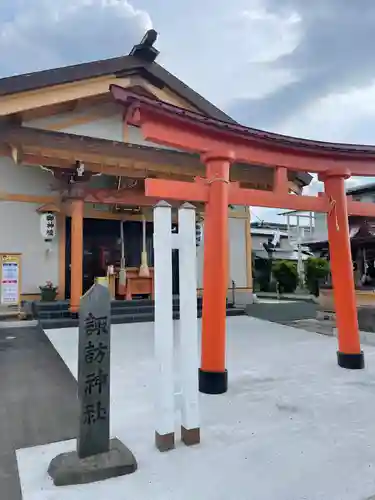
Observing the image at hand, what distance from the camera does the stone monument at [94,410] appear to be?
2158 mm

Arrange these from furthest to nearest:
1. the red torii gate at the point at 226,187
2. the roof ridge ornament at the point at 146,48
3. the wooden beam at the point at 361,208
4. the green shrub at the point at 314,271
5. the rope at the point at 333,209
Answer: the green shrub at the point at 314,271
the roof ridge ornament at the point at 146,48
the wooden beam at the point at 361,208
the rope at the point at 333,209
the red torii gate at the point at 226,187

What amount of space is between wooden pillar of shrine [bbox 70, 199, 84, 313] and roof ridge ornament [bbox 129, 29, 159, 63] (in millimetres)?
3407

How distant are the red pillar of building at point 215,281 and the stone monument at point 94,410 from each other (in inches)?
60.1

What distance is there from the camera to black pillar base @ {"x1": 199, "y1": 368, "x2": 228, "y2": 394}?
369 centimetres

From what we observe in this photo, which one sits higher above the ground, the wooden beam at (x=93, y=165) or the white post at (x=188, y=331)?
the wooden beam at (x=93, y=165)

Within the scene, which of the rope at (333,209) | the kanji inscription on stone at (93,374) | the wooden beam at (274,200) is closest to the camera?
the kanji inscription on stone at (93,374)

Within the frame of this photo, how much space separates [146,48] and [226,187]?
547cm

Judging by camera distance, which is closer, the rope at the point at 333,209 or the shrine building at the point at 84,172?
the rope at the point at 333,209

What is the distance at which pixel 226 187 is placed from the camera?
397 centimetres

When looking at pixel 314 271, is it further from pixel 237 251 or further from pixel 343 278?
pixel 343 278

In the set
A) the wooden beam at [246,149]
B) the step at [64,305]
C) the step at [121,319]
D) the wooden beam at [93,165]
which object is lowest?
the step at [121,319]

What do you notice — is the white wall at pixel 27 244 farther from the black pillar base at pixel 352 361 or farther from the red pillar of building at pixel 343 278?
the black pillar base at pixel 352 361

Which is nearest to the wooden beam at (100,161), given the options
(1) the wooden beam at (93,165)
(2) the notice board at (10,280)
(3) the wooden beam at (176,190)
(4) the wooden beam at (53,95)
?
(1) the wooden beam at (93,165)

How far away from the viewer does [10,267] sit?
859 centimetres
